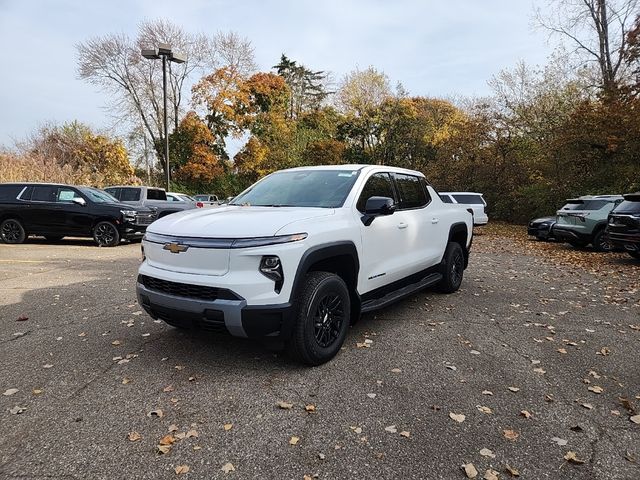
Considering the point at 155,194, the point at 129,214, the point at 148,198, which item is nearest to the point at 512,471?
the point at 129,214

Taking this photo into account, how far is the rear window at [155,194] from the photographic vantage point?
15.0m

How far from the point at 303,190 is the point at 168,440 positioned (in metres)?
2.63

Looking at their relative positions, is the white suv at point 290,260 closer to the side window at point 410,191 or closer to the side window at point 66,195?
the side window at point 410,191

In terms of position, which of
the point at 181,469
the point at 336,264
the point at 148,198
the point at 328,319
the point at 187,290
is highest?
the point at 148,198

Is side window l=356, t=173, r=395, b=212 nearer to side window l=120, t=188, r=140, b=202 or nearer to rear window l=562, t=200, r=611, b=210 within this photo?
rear window l=562, t=200, r=611, b=210

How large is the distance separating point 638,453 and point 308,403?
2.04 metres

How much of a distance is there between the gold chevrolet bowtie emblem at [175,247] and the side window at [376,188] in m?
1.67

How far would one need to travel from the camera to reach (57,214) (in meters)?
11.5

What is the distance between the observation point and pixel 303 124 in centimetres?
3700

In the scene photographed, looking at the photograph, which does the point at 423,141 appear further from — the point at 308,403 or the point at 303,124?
the point at 308,403

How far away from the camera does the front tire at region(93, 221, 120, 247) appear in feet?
38.5

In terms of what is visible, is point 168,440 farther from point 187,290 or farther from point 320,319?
point 320,319

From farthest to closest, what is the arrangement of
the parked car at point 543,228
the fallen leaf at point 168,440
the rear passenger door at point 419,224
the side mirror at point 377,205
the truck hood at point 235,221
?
the parked car at point 543,228
the rear passenger door at point 419,224
the side mirror at point 377,205
the truck hood at point 235,221
the fallen leaf at point 168,440

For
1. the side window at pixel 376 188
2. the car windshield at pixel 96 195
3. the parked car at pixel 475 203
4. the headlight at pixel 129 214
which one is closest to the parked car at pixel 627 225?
the parked car at pixel 475 203
